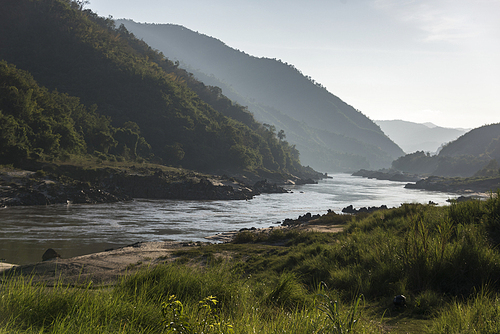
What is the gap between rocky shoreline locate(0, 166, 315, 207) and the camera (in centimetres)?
4109

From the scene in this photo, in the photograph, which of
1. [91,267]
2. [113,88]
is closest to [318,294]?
[91,267]

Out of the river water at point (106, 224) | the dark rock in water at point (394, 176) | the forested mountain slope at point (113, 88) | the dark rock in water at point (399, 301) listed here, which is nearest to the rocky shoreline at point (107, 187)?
the river water at point (106, 224)

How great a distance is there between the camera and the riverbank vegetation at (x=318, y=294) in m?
4.39

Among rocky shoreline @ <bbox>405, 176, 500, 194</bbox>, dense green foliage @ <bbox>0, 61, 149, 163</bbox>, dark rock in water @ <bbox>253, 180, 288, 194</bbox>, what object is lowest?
dark rock in water @ <bbox>253, 180, 288, 194</bbox>

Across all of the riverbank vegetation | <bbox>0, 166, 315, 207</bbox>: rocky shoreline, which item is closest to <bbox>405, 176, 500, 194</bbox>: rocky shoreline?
<bbox>0, 166, 315, 207</bbox>: rocky shoreline

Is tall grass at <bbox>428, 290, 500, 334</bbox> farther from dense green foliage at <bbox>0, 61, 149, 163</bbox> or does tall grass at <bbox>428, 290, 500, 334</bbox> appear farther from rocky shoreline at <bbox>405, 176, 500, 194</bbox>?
rocky shoreline at <bbox>405, 176, 500, 194</bbox>

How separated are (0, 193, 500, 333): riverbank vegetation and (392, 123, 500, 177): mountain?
157510 millimetres

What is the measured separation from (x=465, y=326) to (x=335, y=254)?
22.6 feet

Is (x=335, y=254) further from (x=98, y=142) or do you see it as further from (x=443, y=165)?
(x=443, y=165)

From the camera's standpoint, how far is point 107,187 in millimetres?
54156

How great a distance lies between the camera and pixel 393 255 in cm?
893

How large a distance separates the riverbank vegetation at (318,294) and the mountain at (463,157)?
158m

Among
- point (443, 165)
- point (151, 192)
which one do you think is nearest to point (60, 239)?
point (151, 192)

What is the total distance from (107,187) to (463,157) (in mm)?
163835
